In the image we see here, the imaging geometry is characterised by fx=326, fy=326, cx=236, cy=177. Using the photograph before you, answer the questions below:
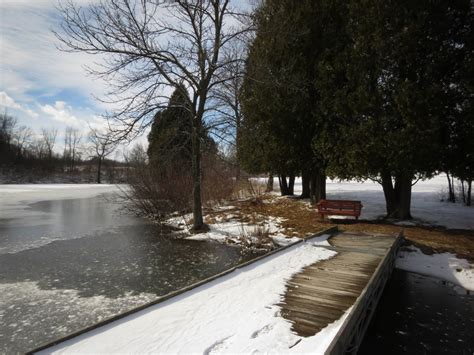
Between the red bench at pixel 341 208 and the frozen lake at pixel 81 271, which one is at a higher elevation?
the red bench at pixel 341 208

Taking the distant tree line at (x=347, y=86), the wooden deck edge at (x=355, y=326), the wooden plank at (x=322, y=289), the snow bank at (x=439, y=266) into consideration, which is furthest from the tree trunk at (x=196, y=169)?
the wooden deck edge at (x=355, y=326)

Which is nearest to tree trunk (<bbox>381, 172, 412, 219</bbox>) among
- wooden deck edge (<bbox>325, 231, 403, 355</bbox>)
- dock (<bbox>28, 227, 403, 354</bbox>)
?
dock (<bbox>28, 227, 403, 354</bbox>)

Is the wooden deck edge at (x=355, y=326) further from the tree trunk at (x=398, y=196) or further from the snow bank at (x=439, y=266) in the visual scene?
the tree trunk at (x=398, y=196)

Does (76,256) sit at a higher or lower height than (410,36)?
lower

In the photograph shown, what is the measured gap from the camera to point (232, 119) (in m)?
12.8

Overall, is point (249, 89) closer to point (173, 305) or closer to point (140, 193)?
point (140, 193)

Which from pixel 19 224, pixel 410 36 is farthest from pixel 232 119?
pixel 19 224

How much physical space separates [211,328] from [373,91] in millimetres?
9684

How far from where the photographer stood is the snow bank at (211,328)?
3.59m

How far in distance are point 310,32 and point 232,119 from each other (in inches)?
197

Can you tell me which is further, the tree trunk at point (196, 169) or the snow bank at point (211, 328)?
the tree trunk at point (196, 169)

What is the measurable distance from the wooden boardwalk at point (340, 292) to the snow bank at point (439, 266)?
2.72 ft

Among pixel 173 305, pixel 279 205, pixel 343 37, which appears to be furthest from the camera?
pixel 279 205

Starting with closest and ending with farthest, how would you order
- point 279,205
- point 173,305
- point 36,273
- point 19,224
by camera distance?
point 173,305 → point 36,273 → point 19,224 → point 279,205
